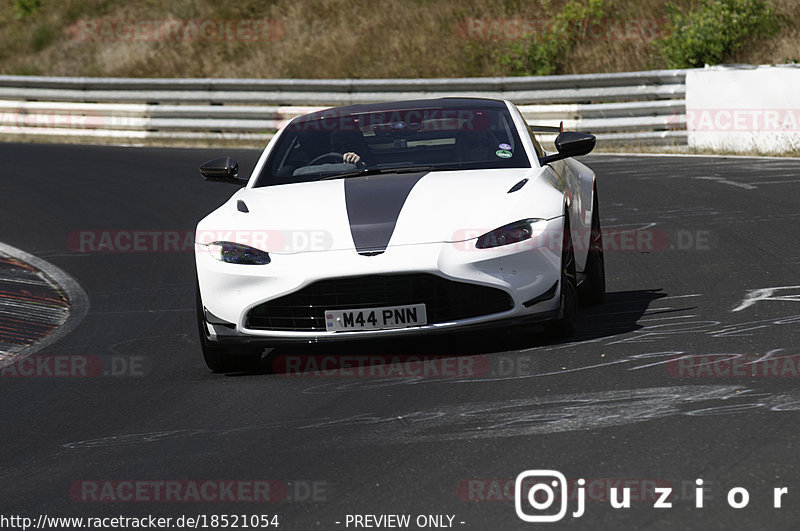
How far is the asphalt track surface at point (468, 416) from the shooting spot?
4.57 m

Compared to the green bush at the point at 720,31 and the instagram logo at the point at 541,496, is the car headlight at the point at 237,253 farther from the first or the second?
the green bush at the point at 720,31

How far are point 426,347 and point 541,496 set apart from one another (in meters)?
2.95

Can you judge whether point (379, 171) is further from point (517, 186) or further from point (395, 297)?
point (395, 297)

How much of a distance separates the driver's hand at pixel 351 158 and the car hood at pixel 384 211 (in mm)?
455

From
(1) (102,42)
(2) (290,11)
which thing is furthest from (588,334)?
(1) (102,42)

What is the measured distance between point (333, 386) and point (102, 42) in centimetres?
2854

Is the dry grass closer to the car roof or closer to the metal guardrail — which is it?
the metal guardrail

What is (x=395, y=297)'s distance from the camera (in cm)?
666

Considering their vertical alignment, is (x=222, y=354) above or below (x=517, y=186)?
below

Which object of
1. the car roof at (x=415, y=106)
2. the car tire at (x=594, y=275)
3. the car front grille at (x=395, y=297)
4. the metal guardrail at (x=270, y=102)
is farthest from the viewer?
the metal guardrail at (x=270, y=102)

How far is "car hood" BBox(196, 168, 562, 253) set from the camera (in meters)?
6.75

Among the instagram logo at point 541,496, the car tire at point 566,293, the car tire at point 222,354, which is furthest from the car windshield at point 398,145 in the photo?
the instagram logo at point 541,496

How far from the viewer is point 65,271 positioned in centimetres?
1129

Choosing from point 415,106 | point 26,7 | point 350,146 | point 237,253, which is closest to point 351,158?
point 350,146
